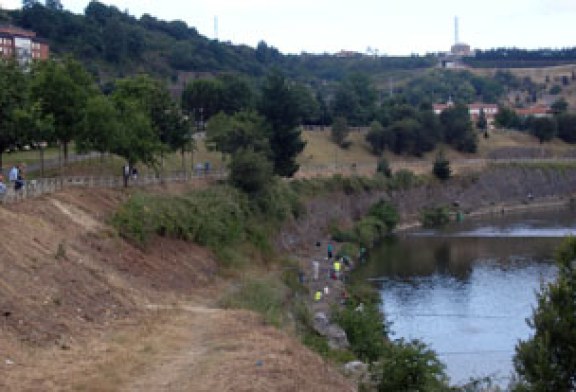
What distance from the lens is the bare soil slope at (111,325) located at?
2511 centimetres

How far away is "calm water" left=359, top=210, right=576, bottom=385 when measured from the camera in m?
47.2

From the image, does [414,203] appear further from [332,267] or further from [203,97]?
[332,267]

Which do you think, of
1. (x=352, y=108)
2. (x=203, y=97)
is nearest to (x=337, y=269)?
(x=203, y=97)

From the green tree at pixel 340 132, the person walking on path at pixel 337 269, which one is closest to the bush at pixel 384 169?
the green tree at pixel 340 132

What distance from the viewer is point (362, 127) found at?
5418 inches

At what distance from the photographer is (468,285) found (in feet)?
211

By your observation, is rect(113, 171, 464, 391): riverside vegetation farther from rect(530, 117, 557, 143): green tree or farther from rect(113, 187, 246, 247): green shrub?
rect(530, 117, 557, 143): green tree

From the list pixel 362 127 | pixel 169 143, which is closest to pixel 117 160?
pixel 169 143

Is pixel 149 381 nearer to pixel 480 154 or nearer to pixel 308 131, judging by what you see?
pixel 308 131

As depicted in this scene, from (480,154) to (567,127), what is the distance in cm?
1931

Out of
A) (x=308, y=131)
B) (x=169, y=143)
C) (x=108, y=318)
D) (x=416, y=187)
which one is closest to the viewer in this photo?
(x=108, y=318)

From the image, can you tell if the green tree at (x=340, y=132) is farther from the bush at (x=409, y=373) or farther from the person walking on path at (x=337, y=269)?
the bush at (x=409, y=373)

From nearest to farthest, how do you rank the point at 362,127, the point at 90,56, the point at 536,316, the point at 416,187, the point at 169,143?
the point at 536,316 → the point at 169,143 → the point at 416,187 → the point at 362,127 → the point at 90,56

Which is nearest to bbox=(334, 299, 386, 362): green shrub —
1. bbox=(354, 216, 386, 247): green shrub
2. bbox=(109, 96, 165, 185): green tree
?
bbox=(109, 96, 165, 185): green tree
